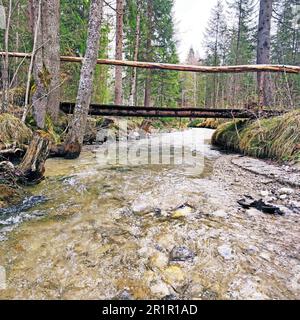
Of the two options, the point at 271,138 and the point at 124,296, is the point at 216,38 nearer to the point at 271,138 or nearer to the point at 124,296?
the point at 271,138

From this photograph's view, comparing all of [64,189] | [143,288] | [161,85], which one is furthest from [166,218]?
[161,85]

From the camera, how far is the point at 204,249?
1996mm

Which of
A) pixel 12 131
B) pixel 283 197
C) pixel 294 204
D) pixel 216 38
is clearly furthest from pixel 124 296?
pixel 216 38

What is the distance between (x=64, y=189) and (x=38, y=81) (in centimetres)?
302

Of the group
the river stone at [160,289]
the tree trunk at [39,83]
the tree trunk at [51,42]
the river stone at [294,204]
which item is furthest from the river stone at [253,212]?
the tree trunk at [51,42]

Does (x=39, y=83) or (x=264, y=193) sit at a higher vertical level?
(x=39, y=83)

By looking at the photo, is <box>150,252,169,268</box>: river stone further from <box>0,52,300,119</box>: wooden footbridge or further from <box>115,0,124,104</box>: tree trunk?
<box>115,0,124,104</box>: tree trunk

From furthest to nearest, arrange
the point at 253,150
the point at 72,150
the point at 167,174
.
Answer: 1. the point at 253,150
2. the point at 72,150
3. the point at 167,174

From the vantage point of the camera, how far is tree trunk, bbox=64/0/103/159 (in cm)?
482

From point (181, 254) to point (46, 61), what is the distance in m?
5.29

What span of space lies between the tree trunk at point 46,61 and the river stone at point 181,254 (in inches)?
166

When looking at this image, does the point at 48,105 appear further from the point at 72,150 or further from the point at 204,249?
the point at 204,249

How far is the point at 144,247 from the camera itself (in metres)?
2.03

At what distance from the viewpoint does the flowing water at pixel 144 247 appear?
1.58 m
